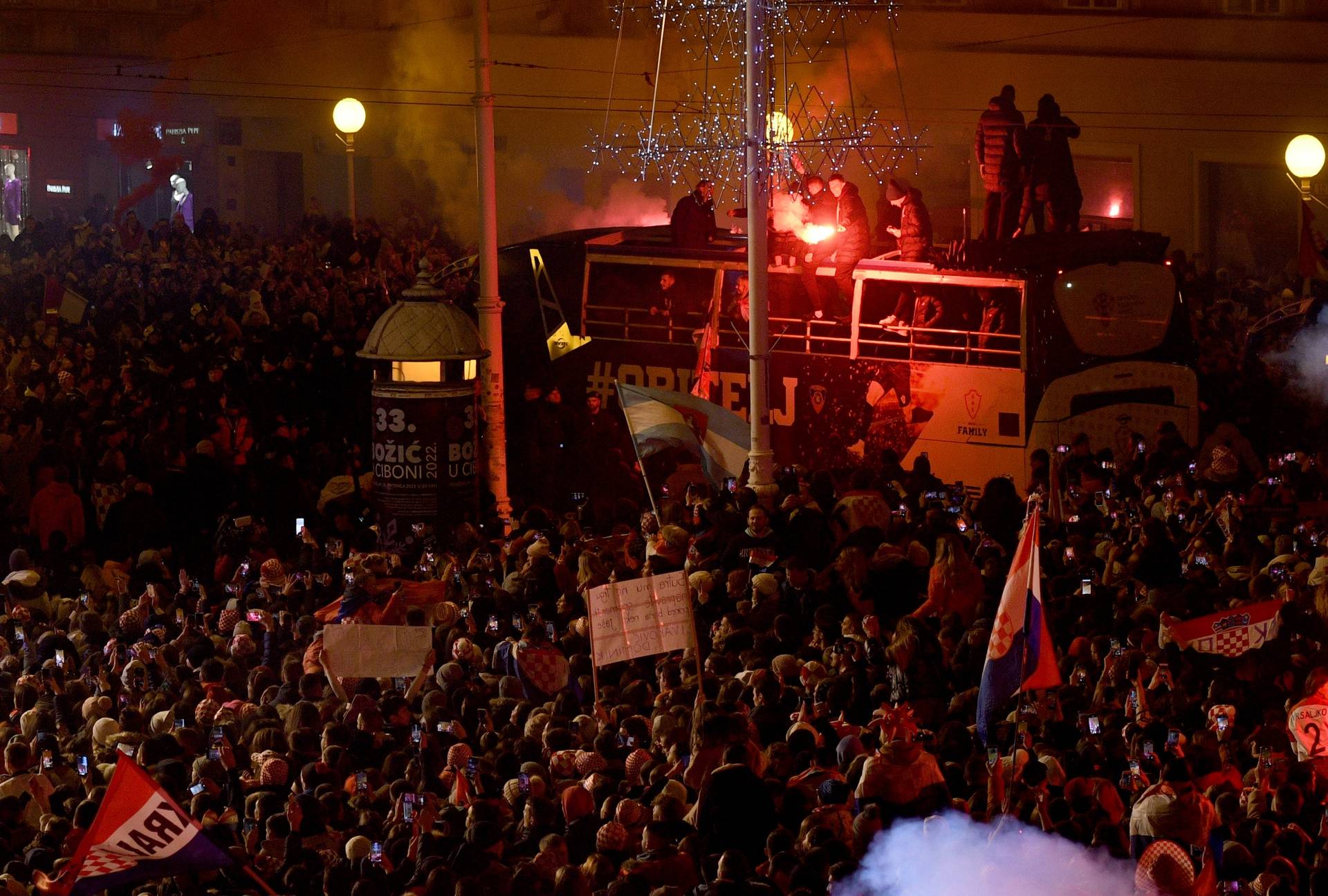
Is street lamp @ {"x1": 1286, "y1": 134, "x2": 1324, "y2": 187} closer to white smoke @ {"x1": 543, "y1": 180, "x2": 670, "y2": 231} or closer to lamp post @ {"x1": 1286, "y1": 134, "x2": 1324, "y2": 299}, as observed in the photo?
lamp post @ {"x1": 1286, "y1": 134, "x2": 1324, "y2": 299}

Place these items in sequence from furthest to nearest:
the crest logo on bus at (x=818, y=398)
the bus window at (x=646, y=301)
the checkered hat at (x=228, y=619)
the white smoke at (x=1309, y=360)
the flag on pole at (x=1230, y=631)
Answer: the white smoke at (x=1309, y=360) → the bus window at (x=646, y=301) → the crest logo on bus at (x=818, y=398) → the checkered hat at (x=228, y=619) → the flag on pole at (x=1230, y=631)

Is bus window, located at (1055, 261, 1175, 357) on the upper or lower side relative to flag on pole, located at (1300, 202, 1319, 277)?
lower

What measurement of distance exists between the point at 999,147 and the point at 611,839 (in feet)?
36.6

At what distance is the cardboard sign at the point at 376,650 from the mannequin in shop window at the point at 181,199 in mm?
25407

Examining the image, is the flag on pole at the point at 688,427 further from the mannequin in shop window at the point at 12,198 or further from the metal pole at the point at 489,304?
the mannequin in shop window at the point at 12,198

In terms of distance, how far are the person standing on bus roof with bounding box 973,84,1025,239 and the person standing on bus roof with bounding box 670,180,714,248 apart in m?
2.39

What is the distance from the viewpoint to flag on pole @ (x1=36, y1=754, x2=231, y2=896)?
27.8 ft

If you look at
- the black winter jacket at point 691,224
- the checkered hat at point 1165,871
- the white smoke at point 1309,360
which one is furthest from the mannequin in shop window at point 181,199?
the checkered hat at point 1165,871

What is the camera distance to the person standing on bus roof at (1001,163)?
1862 centimetres

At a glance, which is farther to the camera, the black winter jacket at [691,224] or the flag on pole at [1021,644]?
the black winter jacket at [691,224]

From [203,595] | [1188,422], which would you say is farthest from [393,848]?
[1188,422]

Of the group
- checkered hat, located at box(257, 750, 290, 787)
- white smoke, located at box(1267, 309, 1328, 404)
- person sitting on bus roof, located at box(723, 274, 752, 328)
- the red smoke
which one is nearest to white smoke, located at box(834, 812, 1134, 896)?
checkered hat, located at box(257, 750, 290, 787)

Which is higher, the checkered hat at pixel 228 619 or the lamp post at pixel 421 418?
the lamp post at pixel 421 418

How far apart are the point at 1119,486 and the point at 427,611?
5.60 meters
